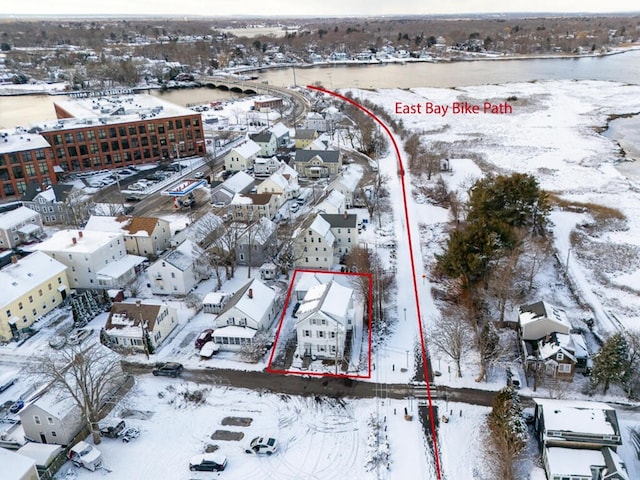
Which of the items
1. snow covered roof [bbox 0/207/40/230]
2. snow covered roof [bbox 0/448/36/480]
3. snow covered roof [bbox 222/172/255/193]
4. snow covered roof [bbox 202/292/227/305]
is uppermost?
snow covered roof [bbox 0/207/40/230]

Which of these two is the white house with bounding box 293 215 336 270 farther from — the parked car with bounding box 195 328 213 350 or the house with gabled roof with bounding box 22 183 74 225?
the house with gabled roof with bounding box 22 183 74 225

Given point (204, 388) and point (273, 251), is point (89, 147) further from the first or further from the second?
point (204, 388)

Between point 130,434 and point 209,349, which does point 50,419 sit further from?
point 209,349

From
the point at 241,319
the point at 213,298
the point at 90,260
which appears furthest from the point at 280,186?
the point at 241,319

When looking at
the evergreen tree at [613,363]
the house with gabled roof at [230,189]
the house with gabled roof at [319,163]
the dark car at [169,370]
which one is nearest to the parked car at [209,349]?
the dark car at [169,370]

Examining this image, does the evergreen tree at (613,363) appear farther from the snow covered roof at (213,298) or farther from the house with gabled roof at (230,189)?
the house with gabled roof at (230,189)

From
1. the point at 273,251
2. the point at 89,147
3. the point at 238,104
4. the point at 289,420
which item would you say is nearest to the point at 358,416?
the point at 289,420

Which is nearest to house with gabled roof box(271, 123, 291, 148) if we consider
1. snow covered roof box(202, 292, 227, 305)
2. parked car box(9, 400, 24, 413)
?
snow covered roof box(202, 292, 227, 305)
